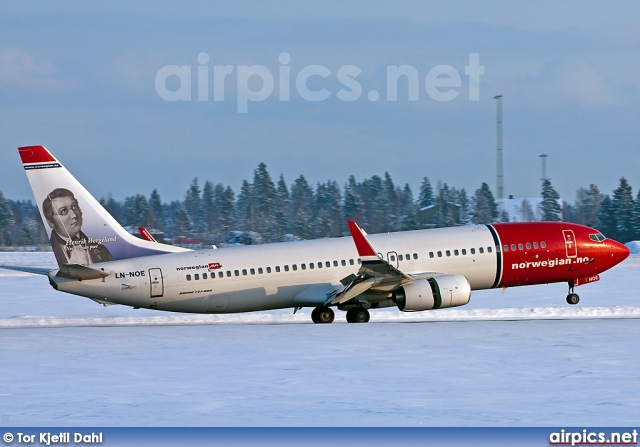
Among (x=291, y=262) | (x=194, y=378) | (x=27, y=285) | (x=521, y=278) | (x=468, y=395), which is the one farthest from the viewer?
(x=27, y=285)

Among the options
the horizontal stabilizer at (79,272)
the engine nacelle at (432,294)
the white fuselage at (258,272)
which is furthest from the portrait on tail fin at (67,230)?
the engine nacelle at (432,294)

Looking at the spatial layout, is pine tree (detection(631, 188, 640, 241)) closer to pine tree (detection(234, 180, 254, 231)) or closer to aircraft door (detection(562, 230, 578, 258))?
pine tree (detection(234, 180, 254, 231))

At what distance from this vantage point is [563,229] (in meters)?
34.8

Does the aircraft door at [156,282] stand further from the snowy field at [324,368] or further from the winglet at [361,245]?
the winglet at [361,245]

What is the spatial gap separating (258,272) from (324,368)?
9.96 metres

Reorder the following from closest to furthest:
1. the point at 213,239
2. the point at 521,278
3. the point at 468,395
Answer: the point at 468,395, the point at 521,278, the point at 213,239

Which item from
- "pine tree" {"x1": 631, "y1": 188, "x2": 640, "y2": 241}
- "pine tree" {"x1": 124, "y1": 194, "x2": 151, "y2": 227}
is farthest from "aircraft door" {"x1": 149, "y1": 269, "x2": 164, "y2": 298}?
"pine tree" {"x1": 124, "y1": 194, "x2": 151, "y2": 227}

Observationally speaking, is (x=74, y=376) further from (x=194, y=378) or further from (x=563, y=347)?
(x=563, y=347)

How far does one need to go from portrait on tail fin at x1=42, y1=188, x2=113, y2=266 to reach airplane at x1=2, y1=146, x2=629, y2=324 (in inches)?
1.2

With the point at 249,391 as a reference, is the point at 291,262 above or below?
above

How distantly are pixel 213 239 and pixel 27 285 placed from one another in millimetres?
99703

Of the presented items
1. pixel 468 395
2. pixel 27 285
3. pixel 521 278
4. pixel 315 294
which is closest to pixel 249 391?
pixel 468 395

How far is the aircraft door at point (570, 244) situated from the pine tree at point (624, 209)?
88502mm

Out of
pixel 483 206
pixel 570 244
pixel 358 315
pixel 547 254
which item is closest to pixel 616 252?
pixel 570 244
